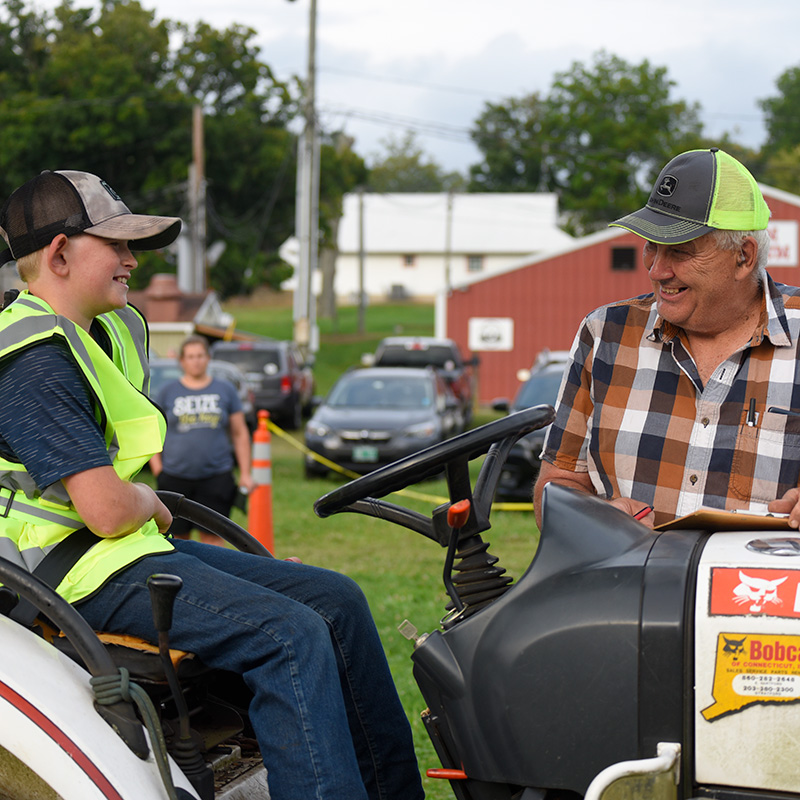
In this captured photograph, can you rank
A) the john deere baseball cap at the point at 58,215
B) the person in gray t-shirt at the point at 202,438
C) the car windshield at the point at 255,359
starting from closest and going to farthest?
the john deere baseball cap at the point at 58,215
the person in gray t-shirt at the point at 202,438
the car windshield at the point at 255,359

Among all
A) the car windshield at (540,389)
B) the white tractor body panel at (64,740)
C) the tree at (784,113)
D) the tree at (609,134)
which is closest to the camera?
the white tractor body panel at (64,740)

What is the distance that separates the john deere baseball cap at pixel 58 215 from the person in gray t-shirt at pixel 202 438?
5.32 meters

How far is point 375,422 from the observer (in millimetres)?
14078

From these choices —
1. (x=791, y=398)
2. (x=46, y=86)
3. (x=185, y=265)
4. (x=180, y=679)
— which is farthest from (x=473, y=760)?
(x=46, y=86)

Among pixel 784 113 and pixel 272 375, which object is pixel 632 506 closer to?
pixel 272 375

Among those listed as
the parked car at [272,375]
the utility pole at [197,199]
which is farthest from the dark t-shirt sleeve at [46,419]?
the utility pole at [197,199]

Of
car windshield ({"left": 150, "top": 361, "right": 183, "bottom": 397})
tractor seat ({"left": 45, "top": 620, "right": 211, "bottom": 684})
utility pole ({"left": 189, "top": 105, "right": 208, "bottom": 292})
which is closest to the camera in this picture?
→ tractor seat ({"left": 45, "top": 620, "right": 211, "bottom": 684})

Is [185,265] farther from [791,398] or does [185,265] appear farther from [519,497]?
[791,398]

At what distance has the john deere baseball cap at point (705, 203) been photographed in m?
2.41

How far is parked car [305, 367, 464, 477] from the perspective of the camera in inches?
545

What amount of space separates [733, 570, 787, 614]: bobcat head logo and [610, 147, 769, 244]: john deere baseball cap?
3.19 ft

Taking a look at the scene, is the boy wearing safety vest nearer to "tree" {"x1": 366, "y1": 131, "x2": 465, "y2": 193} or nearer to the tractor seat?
the tractor seat

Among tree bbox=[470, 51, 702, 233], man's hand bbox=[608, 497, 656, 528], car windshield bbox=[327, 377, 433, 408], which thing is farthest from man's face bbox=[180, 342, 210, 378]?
tree bbox=[470, 51, 702, 233]

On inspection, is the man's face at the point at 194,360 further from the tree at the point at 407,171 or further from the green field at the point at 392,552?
the tree at the point at 407,171
